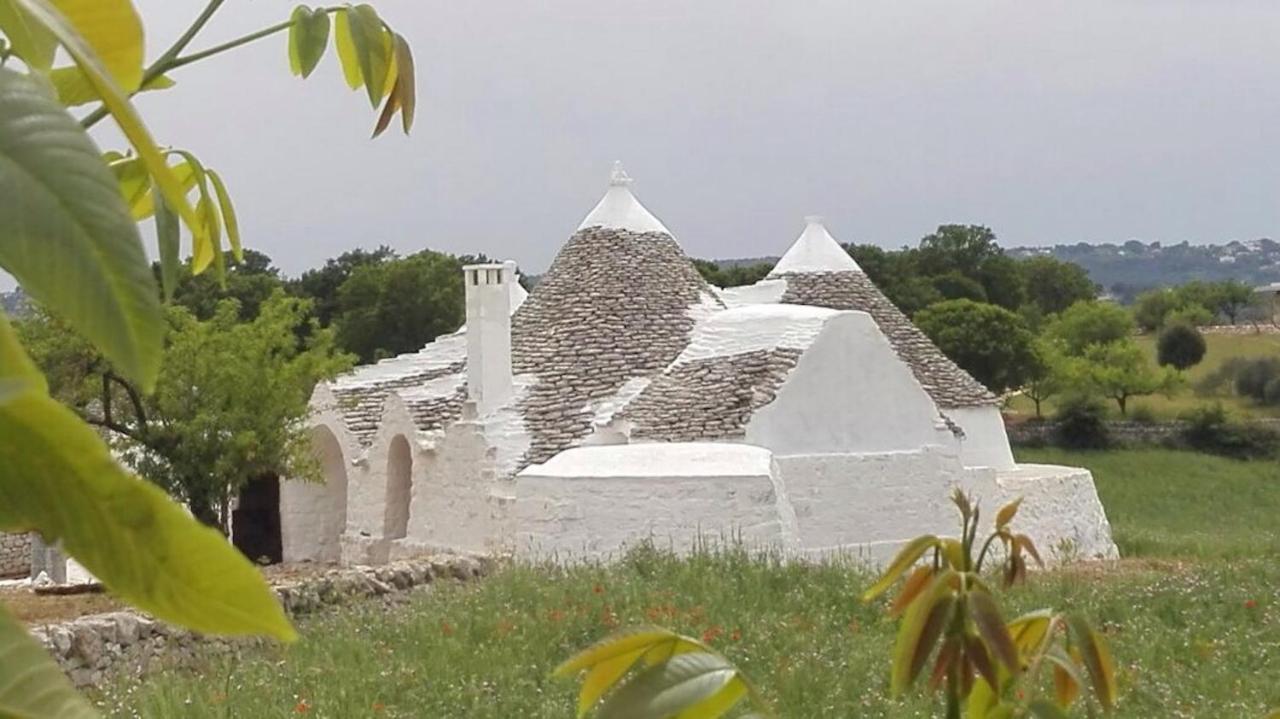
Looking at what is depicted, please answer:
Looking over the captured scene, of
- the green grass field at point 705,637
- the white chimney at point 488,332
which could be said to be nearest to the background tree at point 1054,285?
the white chimney at point 488,332

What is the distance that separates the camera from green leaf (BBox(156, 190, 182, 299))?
3.18 ft

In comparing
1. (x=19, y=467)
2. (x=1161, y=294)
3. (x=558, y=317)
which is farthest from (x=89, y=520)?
(x=1161, y=294)

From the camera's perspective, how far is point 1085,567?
1341 cm

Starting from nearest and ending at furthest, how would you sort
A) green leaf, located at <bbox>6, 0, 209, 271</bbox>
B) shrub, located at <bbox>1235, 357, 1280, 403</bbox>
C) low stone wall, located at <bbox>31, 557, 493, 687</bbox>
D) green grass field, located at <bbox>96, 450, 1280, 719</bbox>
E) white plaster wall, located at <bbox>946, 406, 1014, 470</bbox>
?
green leaf, located at <bbox>6, 0, 209, 271</bbox>
green grass field, located at <bbox>96, 450, 1280, 719</bbox>
low stone wall, located at <bbox>31, 557, 493, 687</bbox>
white plaster wall, located at <bbox>946, 406, 1014, 470</bbox>
shrub, located at <bbox>1235, 357, 1280, 403</bbox>

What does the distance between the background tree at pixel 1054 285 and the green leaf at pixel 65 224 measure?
56.0 metres

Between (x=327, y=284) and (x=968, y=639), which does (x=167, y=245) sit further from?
(x=327, y=284)

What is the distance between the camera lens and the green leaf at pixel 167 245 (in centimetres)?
97

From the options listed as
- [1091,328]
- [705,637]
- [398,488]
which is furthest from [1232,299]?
[705,637]

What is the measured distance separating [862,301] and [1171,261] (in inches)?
5226

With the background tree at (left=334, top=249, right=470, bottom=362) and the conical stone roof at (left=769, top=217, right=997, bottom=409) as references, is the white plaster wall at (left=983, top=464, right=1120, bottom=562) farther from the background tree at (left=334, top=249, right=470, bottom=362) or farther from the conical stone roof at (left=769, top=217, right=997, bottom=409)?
the background tree at (left=334, top=249, right=470, bottom=362)

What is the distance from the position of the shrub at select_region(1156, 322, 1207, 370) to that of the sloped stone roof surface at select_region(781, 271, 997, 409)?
108 ft

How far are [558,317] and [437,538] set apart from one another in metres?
3.33

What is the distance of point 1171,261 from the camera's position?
141875 millimetres

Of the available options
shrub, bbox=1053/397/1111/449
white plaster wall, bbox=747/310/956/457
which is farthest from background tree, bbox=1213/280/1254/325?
white plaster wall, bbox=747/310/956/457
